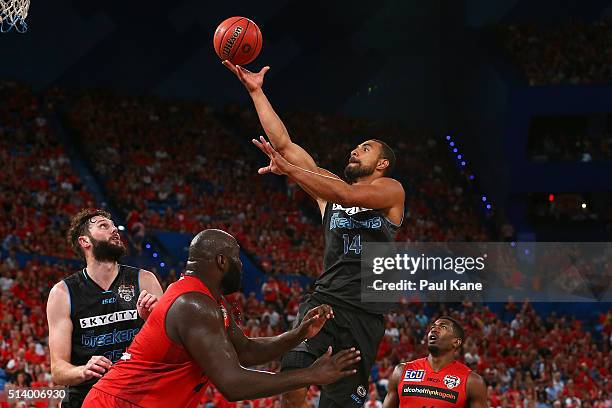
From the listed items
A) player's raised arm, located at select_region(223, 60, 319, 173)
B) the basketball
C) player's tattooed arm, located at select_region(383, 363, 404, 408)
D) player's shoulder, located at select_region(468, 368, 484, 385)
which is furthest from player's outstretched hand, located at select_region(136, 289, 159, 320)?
player's shoulder, located at select_region(468, 368, 484, 385)

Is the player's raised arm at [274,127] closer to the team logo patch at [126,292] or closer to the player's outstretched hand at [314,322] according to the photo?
the team logo patch at [126,292]

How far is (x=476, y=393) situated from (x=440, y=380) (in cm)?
35

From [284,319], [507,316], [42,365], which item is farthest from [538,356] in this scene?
[42,365]

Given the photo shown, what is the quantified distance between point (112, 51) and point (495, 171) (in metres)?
11.5

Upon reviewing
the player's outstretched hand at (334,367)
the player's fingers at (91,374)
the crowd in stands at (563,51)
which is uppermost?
the crowd in stands at (563,51)

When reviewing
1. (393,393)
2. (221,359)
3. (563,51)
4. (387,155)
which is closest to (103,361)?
(221,359)

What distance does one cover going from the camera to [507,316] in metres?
19.6

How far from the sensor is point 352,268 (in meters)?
5.74

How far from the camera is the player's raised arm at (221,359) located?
13.3ft

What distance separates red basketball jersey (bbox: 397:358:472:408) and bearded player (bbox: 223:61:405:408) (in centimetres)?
200

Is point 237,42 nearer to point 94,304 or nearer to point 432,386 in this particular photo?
point 94,304

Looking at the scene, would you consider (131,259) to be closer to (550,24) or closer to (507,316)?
(507,316)

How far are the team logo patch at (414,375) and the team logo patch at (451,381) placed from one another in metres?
0.24

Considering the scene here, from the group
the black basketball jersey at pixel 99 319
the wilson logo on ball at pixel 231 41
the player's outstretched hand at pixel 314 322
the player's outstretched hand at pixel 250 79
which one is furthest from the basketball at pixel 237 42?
the player's outstretched hand at pixel 314 322
